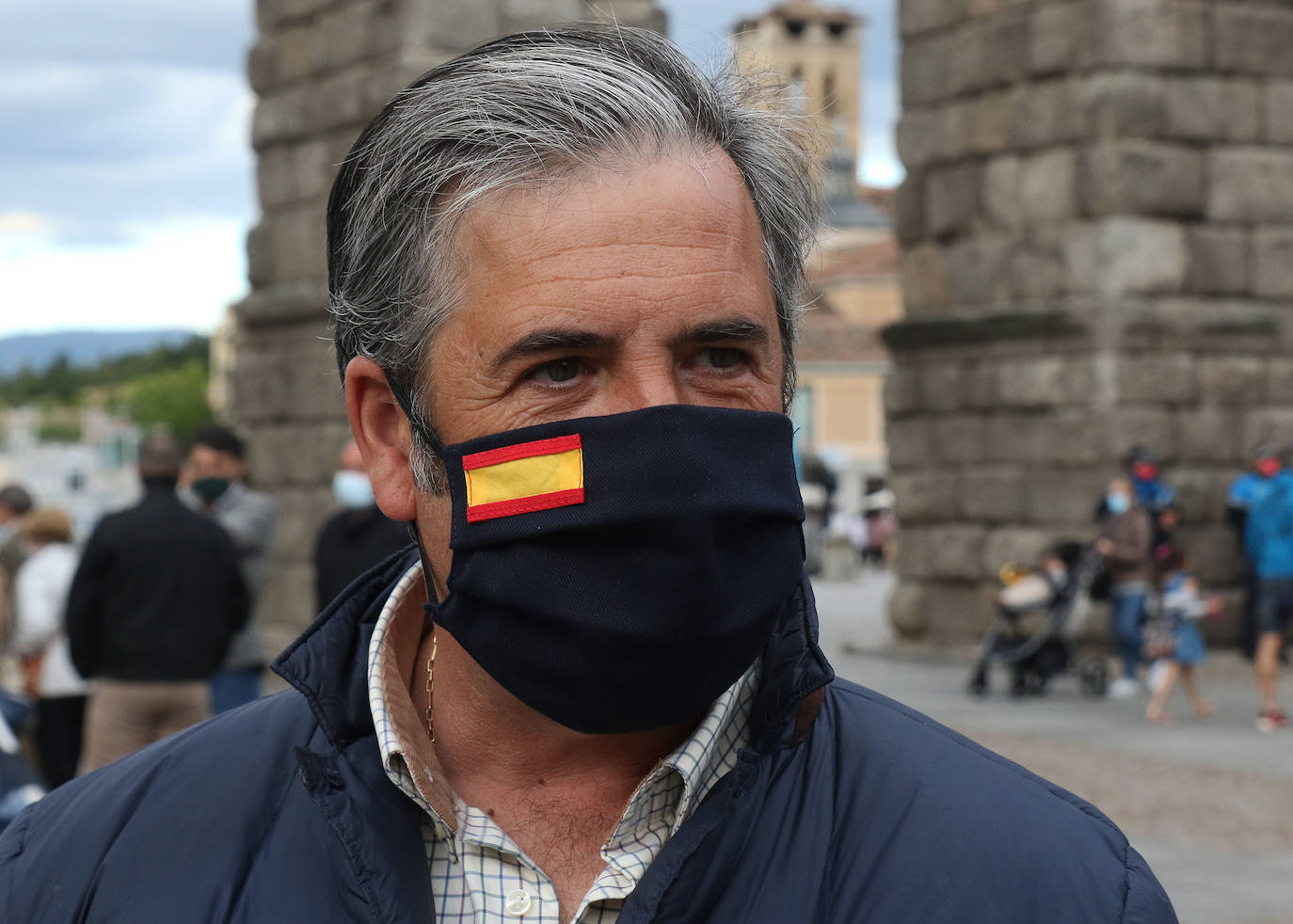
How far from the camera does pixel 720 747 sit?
75.2 inches

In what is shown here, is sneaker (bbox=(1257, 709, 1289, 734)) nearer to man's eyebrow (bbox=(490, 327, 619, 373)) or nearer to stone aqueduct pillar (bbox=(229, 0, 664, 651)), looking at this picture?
stone aqueduct pillar (bbox=(229, 0, 664, 651))

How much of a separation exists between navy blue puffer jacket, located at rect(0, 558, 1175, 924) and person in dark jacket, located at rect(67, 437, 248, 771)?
515cm

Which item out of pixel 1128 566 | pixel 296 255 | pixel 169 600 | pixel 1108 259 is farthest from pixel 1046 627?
pixel 169 600

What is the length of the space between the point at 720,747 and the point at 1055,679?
39.3 ft

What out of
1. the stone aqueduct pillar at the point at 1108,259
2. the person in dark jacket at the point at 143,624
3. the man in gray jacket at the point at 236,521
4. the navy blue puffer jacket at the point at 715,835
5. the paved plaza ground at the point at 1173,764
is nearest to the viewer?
the navy blue puffer jacket at the point at 715,835

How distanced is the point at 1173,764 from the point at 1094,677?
2.88 metres

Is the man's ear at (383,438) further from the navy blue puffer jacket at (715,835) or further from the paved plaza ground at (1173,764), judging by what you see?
the paved plaza ground at (1173,764)

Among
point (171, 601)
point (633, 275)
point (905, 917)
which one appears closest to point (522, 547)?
point (633, 275)

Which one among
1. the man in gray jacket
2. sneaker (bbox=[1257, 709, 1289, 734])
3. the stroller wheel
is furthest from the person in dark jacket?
the stroller wheel

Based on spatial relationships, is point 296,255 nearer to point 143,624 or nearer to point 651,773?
point 143,624

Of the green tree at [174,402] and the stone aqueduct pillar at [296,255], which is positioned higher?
the stone aqueduct pillar at [296,255]

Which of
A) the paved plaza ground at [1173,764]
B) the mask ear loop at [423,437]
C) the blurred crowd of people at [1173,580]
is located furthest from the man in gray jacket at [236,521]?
the blurred crowd of people at [1173,580]

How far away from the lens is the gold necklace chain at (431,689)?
6.73 feet

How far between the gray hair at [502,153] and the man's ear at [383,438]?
0.03 metres
